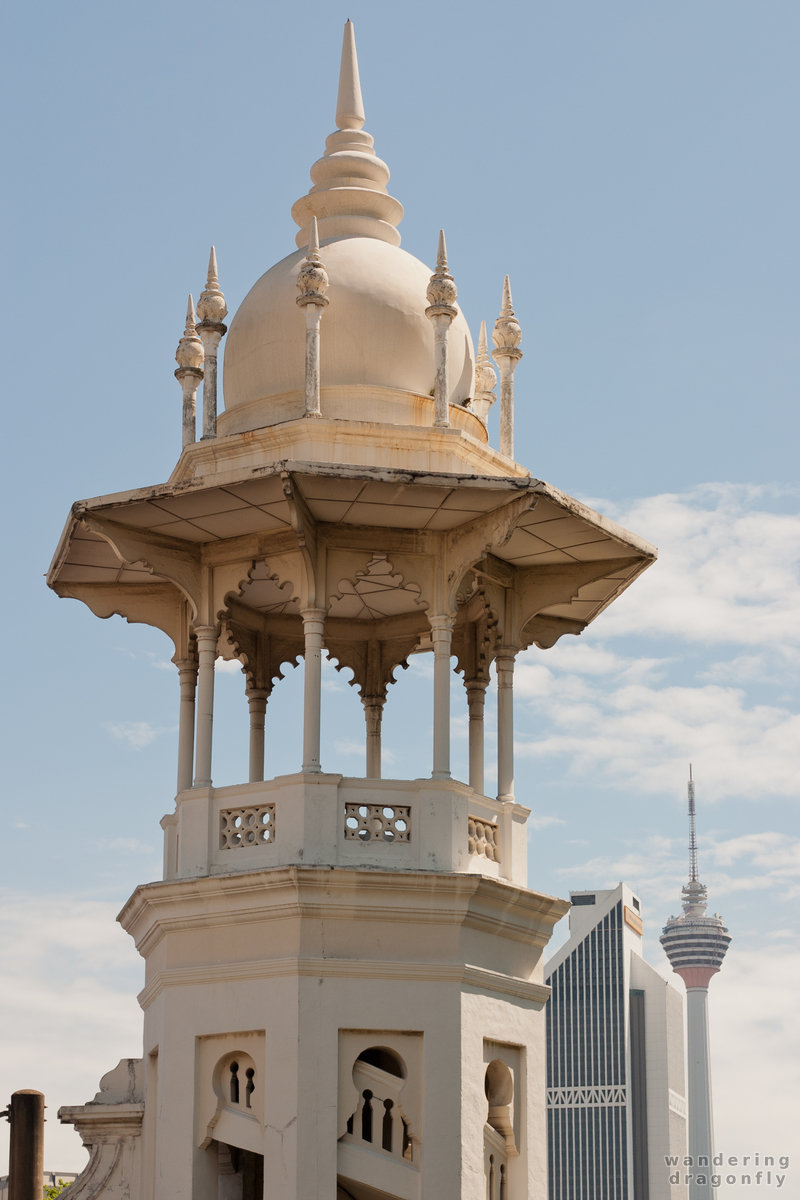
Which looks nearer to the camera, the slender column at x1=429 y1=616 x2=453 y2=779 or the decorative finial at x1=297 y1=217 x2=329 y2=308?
the slender column at x1=429 y1=616 x2=453 y2=779

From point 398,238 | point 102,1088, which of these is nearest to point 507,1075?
point 102,1088

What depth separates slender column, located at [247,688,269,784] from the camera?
22.5m

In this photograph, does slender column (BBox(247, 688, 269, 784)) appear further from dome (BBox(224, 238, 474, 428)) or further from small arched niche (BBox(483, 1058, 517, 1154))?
small arched niche (BBox(483, 1058, 517, 1154))

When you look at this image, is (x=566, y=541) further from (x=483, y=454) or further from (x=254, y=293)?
(x=254, y=293)

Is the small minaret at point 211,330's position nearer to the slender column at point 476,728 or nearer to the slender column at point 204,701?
the slender column at point 204,701

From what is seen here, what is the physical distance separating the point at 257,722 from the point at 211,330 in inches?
194

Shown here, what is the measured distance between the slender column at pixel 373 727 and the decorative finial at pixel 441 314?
14.9 feet

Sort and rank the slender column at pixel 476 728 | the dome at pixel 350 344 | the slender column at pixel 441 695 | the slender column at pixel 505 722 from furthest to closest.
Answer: the slender column at pixel 476 728 < the dome at pixel 350 344 < the slender column at pixel 505 722 < the slender column at pixel 441 695

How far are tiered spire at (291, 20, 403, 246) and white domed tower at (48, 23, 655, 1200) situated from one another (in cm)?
5

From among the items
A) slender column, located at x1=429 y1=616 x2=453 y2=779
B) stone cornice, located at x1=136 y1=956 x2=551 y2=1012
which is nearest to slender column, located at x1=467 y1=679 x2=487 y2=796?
slender column, located at x1=429 y1=616 x2=453 y2=779

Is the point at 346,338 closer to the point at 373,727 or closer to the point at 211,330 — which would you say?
the point at 211,330

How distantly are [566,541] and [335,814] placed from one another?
4.12 m

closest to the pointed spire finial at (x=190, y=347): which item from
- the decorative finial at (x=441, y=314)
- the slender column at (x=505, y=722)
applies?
the decorative finial at (x=441, y=314)

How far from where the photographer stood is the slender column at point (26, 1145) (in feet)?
62.2
